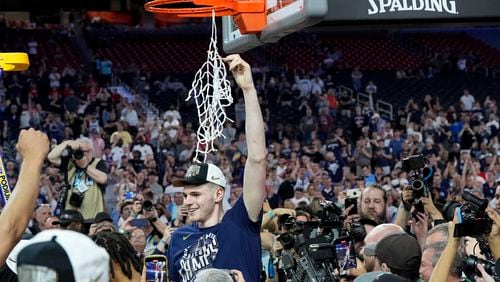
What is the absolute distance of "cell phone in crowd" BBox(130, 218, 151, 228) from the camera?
896cm

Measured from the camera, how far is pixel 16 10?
34.4m

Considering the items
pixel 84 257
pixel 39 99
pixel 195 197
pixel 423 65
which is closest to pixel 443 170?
pixel 39 99

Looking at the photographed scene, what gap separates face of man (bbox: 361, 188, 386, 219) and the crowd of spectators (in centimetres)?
109

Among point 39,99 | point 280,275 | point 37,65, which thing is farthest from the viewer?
point 37,65

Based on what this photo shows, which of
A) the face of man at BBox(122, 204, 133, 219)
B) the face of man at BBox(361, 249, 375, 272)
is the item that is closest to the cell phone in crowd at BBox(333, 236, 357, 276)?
the face of man at BBox(361, 249, 375, 272)

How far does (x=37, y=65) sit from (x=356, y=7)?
23117mm

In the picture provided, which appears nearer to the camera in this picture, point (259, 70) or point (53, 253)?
point (53, 253)

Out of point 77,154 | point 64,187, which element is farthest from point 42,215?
point 77,154

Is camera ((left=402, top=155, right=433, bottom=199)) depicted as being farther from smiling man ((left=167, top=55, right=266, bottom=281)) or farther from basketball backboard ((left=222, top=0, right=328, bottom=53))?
smiling man ((left=167, top=55, right=266, bottom=281))

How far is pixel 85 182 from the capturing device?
10.0 metres

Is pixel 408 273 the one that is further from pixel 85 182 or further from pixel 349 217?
pixel 85 182

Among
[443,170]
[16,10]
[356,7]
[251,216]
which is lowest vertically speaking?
[443,170]

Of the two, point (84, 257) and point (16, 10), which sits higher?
point (16, 10)

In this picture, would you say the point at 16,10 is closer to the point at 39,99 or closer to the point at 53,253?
the point at 39,99
